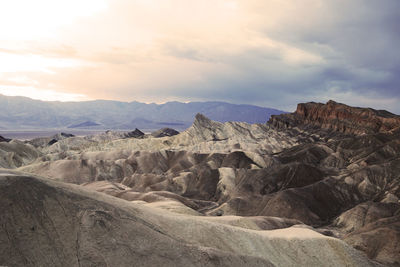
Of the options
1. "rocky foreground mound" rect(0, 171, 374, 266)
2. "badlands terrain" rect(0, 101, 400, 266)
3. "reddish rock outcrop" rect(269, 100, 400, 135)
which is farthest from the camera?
"reddish rock outcrop" rect(269, 100, 400, 135)

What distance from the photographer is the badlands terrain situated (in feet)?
61.8

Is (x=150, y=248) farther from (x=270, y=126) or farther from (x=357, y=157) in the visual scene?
(x=270, y=126)

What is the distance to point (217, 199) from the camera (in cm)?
7831

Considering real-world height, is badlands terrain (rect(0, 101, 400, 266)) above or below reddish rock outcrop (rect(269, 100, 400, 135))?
below

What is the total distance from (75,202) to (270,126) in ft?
524

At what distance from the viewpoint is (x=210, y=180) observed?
8456cm

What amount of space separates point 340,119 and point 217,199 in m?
100

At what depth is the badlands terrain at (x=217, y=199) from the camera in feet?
61.8

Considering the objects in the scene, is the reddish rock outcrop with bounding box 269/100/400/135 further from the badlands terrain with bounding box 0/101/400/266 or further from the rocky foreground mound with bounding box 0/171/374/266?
the rocky foreground mound with bounding box 0/171/374/266

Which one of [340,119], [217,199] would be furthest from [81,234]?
[340,119]

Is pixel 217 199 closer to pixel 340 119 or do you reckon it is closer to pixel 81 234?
pixel 81 234

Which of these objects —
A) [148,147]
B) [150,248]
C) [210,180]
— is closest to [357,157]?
[210,180]

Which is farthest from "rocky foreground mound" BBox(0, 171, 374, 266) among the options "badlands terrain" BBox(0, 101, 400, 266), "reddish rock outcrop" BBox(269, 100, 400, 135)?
"reddish rock outcrop" BBox(269, 100, 400, 135)

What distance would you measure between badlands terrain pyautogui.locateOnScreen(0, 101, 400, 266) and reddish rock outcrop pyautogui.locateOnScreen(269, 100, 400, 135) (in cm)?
59
